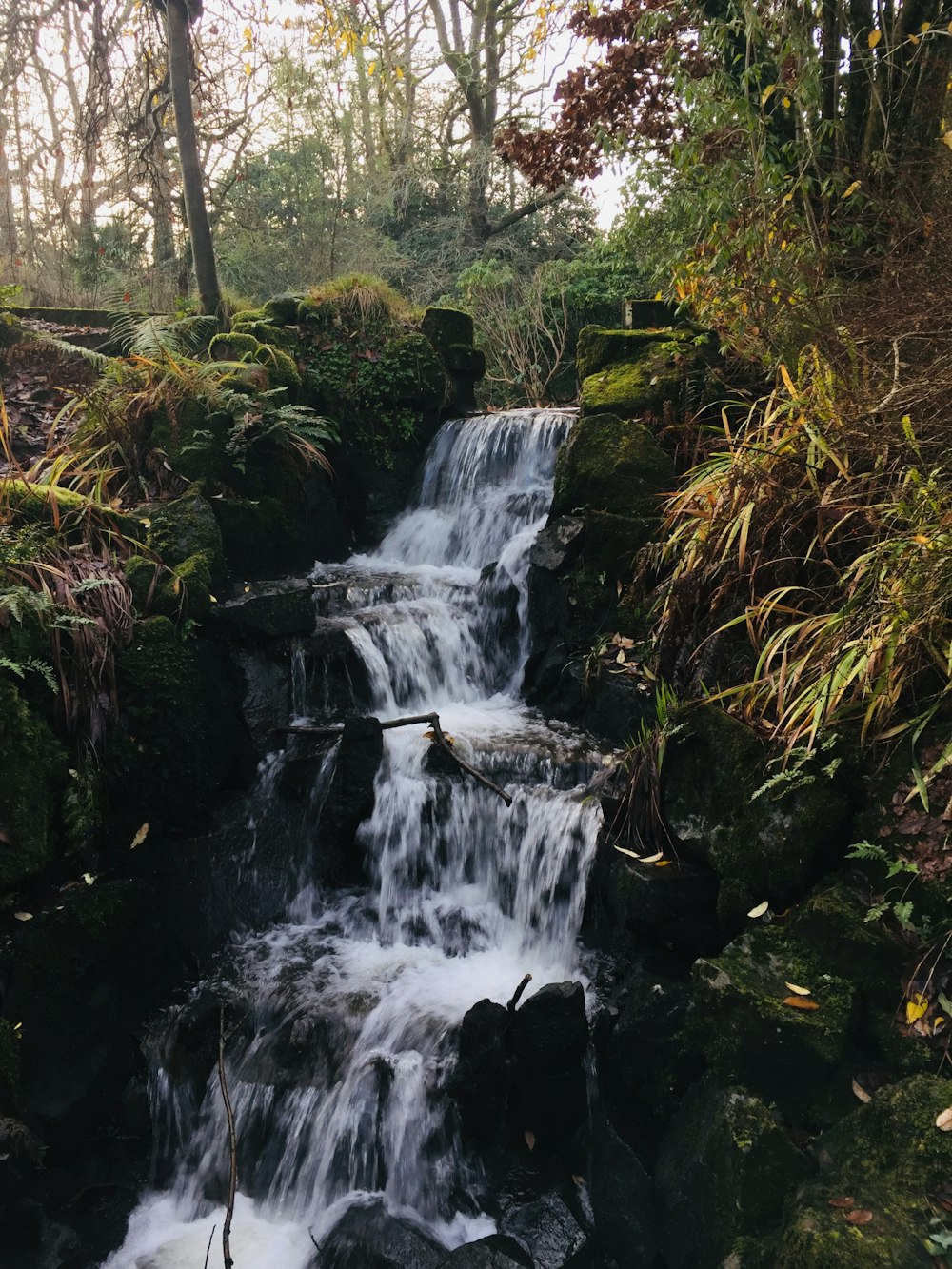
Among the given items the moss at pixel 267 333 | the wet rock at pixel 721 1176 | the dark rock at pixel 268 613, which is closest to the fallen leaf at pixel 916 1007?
the wet rock at pixel 721 1176

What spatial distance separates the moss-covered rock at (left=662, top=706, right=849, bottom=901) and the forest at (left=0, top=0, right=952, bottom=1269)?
2cm

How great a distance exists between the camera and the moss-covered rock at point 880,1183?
8.03 feet

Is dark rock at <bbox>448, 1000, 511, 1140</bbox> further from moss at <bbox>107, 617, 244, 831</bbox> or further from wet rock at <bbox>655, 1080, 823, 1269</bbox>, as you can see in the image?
moss at <bbox>107, 617, 244, 831</bbox>

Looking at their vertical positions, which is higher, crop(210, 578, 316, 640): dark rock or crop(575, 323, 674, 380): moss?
crop(575, 323, 674, 380): moss

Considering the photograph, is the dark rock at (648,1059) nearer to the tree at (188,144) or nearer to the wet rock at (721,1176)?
the wet rock at (721,1176)

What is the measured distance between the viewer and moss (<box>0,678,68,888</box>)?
402cm

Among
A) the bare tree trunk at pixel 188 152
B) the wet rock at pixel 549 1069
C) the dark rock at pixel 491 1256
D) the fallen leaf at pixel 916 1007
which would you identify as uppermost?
the bare tree trunk at pixel 188 152

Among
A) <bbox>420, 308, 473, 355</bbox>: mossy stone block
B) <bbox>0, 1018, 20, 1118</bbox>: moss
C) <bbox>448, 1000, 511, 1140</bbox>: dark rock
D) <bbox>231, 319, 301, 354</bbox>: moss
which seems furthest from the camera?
<bbox>420, 308, 473, 355</bbox>: mossy stone block

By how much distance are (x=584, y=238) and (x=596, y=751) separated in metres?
16.0

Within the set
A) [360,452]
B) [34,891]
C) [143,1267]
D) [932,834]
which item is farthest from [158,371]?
[932,834]

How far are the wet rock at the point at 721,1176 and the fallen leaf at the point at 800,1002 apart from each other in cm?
38

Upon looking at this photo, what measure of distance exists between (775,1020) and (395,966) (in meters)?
2.21

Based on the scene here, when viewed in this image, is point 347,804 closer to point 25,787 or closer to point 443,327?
point 25,787

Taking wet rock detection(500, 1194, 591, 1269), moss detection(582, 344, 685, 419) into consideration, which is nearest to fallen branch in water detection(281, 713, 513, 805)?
wet rock detection(500, 1194, 591, 1269)
